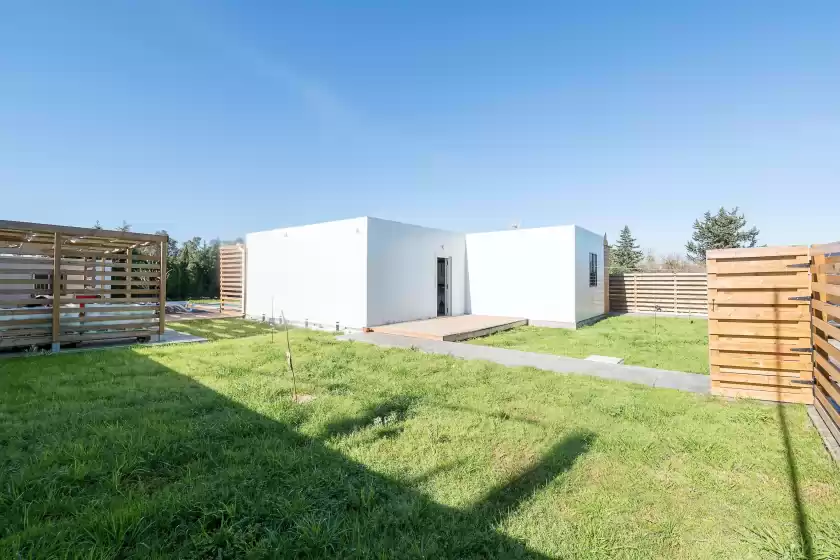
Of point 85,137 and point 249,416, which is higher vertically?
point 85,137

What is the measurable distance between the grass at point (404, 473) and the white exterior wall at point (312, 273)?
5.59 m

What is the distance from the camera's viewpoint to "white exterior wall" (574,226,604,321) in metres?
11.9

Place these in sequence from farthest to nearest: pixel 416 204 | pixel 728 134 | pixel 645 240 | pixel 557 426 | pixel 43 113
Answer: pixel 645 240 → pixel 416 204 → pixel 728 134 → pixel 43 113 → pixel 557 426

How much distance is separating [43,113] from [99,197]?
876 cm

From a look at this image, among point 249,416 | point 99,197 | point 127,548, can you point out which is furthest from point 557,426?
point 99,197

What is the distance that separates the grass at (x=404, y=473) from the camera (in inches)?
75.1

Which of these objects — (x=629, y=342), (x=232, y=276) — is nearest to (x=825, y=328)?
(x=629, y=342)

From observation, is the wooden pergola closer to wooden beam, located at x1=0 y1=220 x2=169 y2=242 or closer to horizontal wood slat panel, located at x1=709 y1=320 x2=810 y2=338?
wooden beam, located at x1=0 y1=220 x2=169 y2=242

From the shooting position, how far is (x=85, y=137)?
35.3ft

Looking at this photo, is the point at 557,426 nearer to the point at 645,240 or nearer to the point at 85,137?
the point at 85,137

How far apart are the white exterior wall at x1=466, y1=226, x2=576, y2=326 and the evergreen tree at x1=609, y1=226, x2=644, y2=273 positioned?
30005mm

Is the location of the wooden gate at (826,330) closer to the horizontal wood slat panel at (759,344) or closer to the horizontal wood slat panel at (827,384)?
the horizontal wood slat panel at (827,384)

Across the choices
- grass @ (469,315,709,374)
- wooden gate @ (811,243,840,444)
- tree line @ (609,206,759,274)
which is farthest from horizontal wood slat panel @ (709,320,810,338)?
tree line @ (609,206,759,274)

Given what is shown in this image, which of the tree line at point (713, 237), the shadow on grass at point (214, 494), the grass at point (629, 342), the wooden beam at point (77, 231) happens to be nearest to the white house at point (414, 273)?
the grass at point (629, 342)
